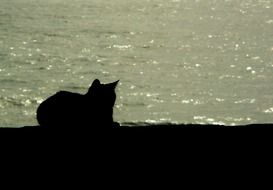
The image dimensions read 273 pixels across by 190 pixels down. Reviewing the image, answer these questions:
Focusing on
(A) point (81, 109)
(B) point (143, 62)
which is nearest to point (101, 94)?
→ (A) point (81, 109)

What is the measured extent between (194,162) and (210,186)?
0.17m

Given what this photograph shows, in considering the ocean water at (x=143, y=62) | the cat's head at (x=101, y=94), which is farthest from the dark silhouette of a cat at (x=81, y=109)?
the ocean water at (x=143, y=62)

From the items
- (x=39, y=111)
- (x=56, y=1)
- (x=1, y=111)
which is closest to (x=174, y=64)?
(x=1, y=111)

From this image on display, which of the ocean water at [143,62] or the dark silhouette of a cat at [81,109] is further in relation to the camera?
the ocean water at [143,62]

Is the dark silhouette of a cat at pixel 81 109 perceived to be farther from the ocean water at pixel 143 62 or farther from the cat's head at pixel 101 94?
the ocean water at pixel 143 62

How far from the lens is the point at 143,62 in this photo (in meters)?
8.87

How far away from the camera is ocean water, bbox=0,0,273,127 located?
6.07m

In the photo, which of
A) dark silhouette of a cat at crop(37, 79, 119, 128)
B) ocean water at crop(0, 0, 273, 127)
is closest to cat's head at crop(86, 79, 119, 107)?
dark silhouette of a cat at crop(37, 79, 119, 128)

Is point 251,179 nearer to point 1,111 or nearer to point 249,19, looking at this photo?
point 1,111

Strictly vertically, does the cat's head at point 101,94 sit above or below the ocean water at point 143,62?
below

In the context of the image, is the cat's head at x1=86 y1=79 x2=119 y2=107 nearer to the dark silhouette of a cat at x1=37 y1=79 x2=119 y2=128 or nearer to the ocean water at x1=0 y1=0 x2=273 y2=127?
the dark silhouette of a cat at x1=37 y1=79 x2=119 y2=128

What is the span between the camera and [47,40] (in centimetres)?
1043

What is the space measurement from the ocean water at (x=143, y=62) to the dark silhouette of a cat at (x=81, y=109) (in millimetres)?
2761

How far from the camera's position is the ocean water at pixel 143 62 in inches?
239
